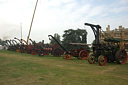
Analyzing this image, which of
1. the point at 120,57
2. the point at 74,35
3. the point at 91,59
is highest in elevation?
the point at 74,35

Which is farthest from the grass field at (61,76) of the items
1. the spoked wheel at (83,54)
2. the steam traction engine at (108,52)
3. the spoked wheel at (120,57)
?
the spoked wheel at (83,54)

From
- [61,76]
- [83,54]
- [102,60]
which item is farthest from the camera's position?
[83,54]

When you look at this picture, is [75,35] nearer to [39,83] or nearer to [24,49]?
[24,49]

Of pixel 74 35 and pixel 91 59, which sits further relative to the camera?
pixel 74 35

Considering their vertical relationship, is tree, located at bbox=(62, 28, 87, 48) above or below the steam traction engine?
above

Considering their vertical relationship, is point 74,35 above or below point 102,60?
above

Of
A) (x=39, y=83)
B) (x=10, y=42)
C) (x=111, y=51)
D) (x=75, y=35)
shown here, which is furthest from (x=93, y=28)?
(x=75, y=35)

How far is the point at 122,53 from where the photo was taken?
400 inches

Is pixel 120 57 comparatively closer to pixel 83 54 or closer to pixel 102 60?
pixel 102 60

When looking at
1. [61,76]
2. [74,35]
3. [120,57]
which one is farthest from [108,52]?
[74,35]

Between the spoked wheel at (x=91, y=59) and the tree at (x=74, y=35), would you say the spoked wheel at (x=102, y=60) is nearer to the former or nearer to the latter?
the spoked wheel at (x=91, y=59)

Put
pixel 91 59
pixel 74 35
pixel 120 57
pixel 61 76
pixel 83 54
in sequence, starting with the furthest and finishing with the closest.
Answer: pixel 74 35 < pixel 83 54 < pixel 91 59 < pixel 120 57 < pixel 61 76

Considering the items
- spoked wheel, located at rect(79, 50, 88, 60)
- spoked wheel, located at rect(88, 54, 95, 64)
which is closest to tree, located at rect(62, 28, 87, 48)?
spoked wheel, located at rect(79, 50, 88, 60)

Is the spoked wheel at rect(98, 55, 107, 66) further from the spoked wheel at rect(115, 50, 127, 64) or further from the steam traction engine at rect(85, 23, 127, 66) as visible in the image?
the spoked wheel at rect(115, 50, 127, 64)
